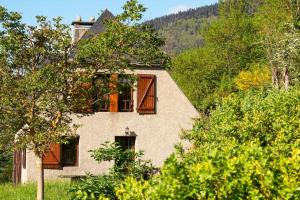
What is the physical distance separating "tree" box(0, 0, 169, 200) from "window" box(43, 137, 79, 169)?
843 centimetres

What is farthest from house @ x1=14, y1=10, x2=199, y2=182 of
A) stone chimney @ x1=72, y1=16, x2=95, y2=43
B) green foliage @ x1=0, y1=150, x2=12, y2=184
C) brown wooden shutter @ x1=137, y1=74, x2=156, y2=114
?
Result: green foliage @ x1=0, y1=150, x2=12, y2=184

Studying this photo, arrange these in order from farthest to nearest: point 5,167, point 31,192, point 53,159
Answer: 1. point 5,167
2. point 53,159
3. point 31,192

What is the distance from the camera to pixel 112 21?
48.4 feet

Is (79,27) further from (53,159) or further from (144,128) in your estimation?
(53,159)

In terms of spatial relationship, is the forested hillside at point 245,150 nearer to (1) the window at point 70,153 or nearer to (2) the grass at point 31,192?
(2) the grass at point 31,192

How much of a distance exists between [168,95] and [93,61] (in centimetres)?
1107

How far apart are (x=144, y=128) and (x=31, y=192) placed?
26.1ft

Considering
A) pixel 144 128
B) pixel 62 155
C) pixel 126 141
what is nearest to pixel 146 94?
pixel 144 128

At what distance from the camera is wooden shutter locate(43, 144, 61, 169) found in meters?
23.7

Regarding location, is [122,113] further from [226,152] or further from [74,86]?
[226,152]

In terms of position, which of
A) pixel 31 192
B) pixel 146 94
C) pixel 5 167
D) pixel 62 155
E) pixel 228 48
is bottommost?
pixel 5 167

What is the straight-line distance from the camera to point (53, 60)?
15211 mm

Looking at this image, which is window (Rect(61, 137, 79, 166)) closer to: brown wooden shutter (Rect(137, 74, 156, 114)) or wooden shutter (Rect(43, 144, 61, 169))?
wooden shutter (Rect(43, 144, 61, 169))

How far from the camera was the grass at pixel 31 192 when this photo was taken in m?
17.5
